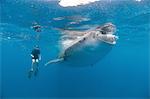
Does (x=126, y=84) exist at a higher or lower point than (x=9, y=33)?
lower

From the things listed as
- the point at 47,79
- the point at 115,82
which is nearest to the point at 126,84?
the point at 115,82

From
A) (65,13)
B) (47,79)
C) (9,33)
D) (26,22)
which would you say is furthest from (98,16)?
(47,79)

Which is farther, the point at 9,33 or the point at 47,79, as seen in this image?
the point at 47,79

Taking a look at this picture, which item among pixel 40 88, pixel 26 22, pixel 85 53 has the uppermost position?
pixel 26 22

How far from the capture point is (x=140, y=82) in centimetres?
10344

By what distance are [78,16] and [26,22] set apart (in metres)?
4.87

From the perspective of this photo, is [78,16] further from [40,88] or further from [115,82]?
[115,82]

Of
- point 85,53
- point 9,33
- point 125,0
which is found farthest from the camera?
point 9,33

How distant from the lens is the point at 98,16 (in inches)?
890

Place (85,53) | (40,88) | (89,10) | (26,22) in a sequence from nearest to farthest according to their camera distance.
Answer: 1. (85,53)
2. (89,10)
3. (26,22)
4. (40,88)

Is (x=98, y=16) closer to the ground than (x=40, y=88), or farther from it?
farther from it

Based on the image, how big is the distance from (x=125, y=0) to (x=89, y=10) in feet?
8.70

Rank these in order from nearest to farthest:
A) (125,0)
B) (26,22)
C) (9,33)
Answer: (125,0)
(26,22)
(9,33)

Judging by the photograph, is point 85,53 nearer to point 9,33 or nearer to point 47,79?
point 9,33
